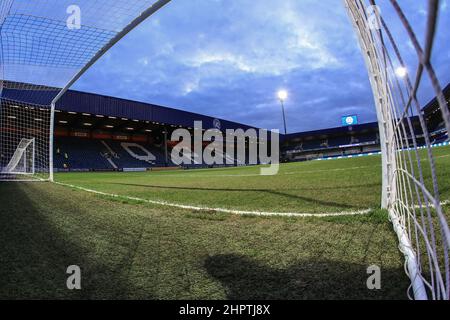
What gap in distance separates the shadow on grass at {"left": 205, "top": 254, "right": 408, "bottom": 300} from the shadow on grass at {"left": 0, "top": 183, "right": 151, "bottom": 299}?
2.13 feet

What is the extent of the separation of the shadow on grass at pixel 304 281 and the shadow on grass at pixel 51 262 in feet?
2.13

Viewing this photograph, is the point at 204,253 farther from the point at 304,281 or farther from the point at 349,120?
the point at 349,120

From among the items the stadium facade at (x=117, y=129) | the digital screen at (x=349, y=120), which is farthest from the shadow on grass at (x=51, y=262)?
the digital screen at (x=349, y=120)

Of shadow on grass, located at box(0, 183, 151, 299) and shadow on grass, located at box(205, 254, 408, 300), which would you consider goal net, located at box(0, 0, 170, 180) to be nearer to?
shadow on grass, located at box(0, 183, 151, 299)

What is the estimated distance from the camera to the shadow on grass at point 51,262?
171cm

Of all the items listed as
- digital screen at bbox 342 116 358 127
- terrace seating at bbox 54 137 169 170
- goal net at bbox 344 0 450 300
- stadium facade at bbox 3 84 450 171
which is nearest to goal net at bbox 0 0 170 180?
goal net at bbox 344 0 450 300

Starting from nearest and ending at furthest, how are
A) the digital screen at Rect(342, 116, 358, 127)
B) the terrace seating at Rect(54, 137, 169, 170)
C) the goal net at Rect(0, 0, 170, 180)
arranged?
the goal net at Rect(0, 0, 170, 180) < the terrace seating at Rect(54, 137, 169, 170) < the digital screen at Rect(342, 116, 358, 127)

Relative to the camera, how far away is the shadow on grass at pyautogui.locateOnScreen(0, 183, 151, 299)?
1.71 meters

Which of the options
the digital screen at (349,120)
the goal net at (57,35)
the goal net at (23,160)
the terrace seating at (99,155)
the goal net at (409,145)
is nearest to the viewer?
the goal net at (409,145)

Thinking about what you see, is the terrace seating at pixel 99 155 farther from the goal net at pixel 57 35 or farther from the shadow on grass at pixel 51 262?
the shadow on grass at pixel 51 262

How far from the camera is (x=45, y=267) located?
6.85 feet

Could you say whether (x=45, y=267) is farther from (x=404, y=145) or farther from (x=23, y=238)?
(x=404, y=145)
